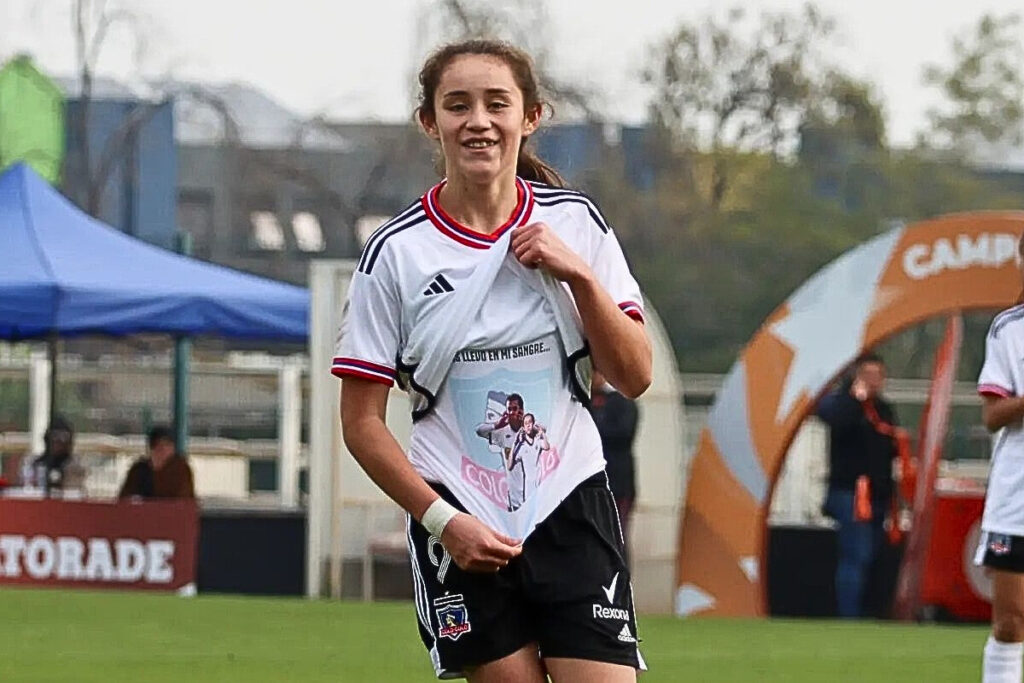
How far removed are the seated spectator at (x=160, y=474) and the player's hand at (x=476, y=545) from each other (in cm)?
1474

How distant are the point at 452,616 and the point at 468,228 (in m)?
0.80

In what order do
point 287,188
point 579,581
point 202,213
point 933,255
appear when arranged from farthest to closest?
1. point 202,213
2. point 287,188
3. point 933,255
4. point 579,581

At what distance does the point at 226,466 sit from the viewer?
26344 mm

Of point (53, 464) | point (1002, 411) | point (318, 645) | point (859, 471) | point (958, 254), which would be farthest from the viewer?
point (53, 464)

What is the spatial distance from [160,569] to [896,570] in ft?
19.4

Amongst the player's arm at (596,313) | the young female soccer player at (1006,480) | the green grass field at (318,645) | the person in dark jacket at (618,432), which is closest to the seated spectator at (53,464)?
the green grass field at (318,645)

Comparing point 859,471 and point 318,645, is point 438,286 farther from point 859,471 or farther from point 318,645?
point 859,471

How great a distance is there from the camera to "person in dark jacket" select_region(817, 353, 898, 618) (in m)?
17.0

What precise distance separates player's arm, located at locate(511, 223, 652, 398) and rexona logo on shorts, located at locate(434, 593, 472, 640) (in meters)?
0.55

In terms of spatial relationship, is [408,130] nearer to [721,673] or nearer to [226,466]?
[226,466]

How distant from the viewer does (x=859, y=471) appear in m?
17.0

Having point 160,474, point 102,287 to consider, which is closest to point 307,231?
point 160,474

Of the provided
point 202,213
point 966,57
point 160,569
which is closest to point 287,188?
point 202,213

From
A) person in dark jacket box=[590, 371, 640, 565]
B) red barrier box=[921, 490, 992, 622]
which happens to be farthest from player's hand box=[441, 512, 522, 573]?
red barrier box=[921, 490, 992, 622]
